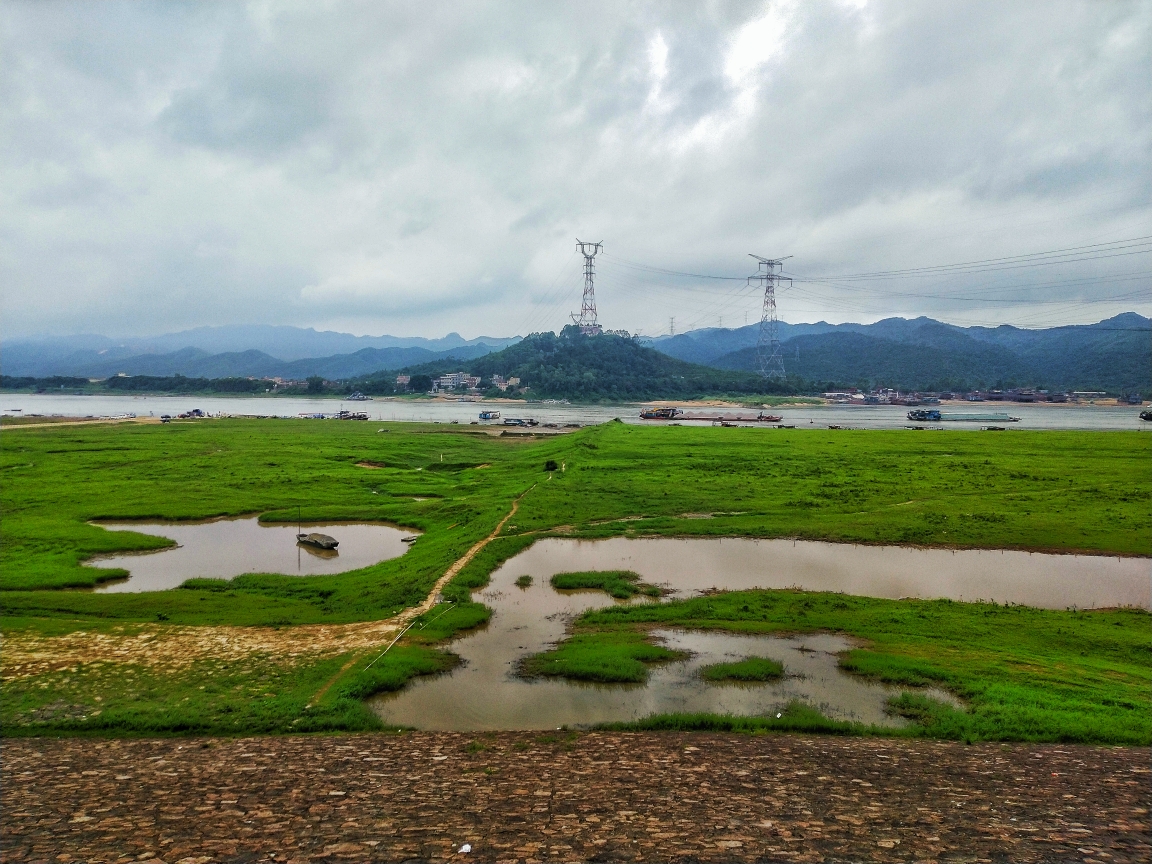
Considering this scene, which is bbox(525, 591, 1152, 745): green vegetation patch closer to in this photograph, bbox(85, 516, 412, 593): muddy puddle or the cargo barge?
bbox(85, 516, 412, 593): muddy puddle

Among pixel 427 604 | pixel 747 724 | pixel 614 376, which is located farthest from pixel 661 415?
pixel 747 724

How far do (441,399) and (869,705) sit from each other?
533ft

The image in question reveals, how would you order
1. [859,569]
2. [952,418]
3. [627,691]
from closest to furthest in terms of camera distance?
[627,691] → [859,569] → [952,418]

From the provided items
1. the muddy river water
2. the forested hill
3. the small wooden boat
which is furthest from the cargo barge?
the small wooden boat

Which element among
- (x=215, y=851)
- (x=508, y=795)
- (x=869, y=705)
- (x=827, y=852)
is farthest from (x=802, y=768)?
(x=215, y=851)

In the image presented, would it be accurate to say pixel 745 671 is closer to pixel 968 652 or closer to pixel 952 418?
pixel 968 652

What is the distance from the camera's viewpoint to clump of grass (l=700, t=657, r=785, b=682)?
1448cm

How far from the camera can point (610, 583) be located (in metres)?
21.2

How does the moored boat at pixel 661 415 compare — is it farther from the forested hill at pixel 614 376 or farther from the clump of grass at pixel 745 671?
the clump of grass at pixel 745 671

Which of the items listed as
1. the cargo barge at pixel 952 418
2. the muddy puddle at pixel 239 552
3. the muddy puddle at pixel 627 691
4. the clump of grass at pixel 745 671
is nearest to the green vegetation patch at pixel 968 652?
the muddy puddle at pixel 627 691

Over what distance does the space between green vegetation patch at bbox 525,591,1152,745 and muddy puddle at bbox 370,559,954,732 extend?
0.58m

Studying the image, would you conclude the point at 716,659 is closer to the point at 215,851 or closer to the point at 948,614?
the point at 948,614

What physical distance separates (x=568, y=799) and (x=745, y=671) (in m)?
6.67

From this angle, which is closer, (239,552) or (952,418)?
(239,552)
